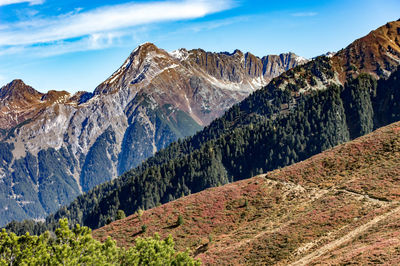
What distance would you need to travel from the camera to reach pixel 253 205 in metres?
80.0

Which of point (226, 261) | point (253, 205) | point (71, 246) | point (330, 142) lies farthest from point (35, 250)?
point (330, 142)

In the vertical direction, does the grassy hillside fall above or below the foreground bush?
below

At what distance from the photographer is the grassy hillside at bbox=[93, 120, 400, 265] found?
50241 mm

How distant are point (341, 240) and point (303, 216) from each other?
13.4 m

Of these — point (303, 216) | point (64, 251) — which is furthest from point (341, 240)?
point (64, 251)

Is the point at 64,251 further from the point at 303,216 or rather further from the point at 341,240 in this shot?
the point at 303,216

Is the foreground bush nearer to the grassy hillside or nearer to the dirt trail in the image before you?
the dirt trail

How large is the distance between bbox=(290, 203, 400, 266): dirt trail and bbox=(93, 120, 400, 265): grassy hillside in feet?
0.48

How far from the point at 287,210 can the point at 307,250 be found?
18564 millimetres

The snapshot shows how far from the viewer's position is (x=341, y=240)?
52031mm

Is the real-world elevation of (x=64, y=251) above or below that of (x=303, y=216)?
above

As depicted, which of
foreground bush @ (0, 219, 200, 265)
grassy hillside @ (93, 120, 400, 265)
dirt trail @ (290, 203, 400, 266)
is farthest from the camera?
grassy hillside @ (93, 120, 400, 265)

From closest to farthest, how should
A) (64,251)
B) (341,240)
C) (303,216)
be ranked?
1. (64,251)
2. (341,240)
3. (303,216)

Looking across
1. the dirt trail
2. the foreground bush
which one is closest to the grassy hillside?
the dirt trail
